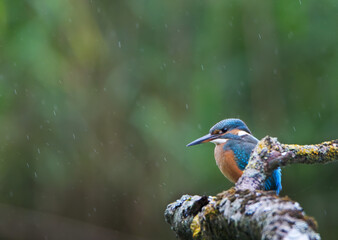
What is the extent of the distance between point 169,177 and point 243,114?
1.05 m

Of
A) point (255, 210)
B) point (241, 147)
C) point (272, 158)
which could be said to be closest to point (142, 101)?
point (241, 147)

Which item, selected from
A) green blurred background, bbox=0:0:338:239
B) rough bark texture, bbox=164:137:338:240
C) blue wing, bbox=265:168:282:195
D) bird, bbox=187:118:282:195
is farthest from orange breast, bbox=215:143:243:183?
green blurred background, bbox=0:0:338:239

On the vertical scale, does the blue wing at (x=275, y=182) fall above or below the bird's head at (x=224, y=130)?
below

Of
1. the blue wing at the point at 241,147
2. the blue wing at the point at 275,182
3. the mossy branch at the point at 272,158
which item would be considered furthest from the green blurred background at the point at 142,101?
the mossy branch at the point at 272,158

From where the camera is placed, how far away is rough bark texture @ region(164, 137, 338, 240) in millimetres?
747

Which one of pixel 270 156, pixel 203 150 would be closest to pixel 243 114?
pixel 203 150

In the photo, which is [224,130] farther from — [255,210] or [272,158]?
[255,210]

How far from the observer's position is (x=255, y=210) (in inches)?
33.6

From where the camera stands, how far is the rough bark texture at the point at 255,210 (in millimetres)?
747

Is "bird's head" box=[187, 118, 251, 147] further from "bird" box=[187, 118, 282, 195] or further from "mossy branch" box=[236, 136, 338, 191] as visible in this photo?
"mossy branch" box=[236, 136, 338, 191]

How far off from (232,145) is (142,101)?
2.77 meters

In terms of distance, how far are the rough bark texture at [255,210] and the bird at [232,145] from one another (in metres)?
1.48

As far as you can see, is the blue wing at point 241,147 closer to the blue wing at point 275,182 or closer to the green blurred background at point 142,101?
the blue wing at point 275,182

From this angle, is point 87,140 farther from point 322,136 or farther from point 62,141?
point 322,136
